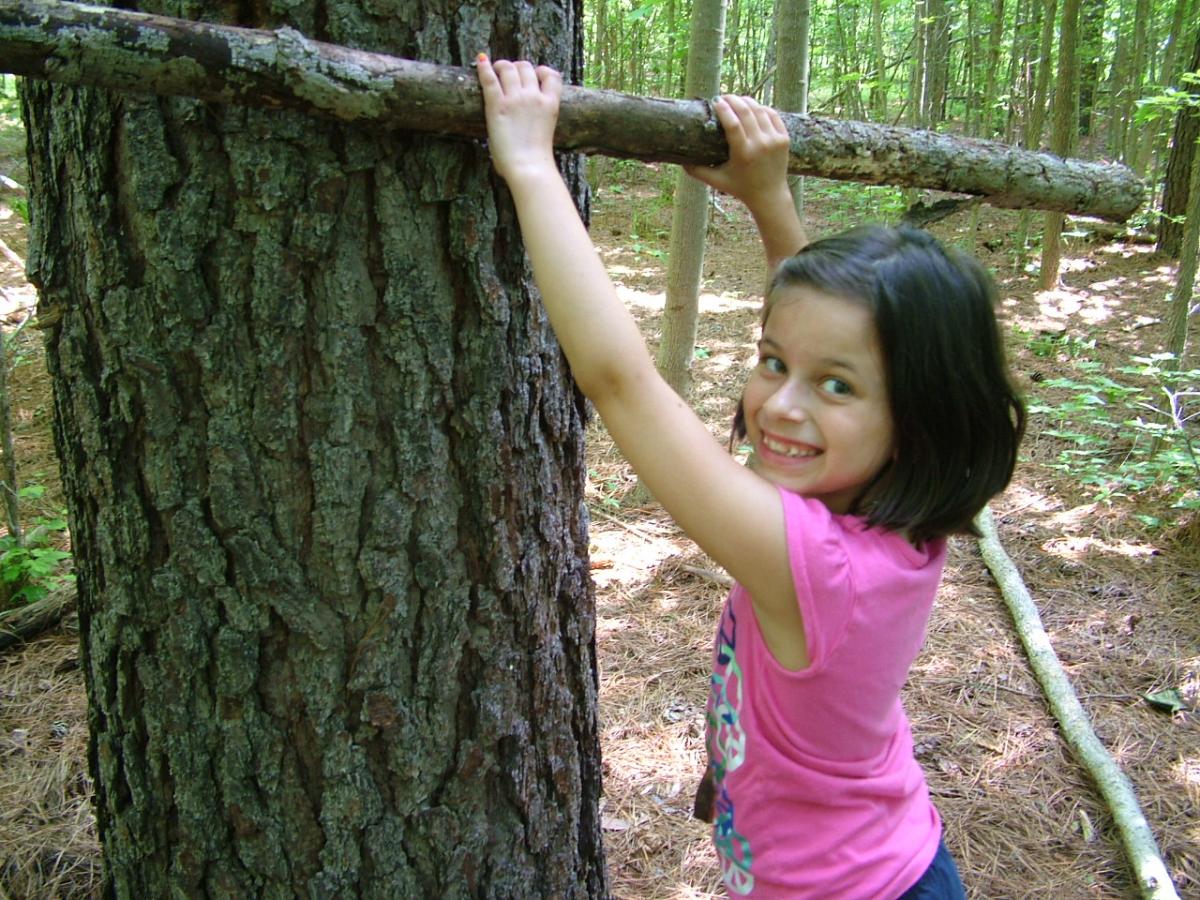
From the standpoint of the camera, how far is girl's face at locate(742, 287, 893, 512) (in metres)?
1.41

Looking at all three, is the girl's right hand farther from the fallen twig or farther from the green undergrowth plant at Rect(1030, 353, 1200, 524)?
the green undergrowth plant at Rect(1030, 353, 1200, 524)

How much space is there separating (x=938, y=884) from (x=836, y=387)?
3.35ft

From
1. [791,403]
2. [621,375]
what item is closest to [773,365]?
[791,403]

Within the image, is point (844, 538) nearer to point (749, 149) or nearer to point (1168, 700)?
point (749, 149)

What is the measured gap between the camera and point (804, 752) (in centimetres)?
151

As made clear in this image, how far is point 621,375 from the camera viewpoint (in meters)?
1.32

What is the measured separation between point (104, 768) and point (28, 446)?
5.58 meters

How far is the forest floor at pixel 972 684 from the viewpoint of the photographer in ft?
9.37

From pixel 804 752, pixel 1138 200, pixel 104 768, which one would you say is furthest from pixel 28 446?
pixel 1138 200

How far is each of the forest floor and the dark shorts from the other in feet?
4.24

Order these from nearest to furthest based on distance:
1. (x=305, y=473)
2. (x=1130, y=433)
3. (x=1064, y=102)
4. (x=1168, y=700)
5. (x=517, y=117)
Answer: (x=517, y=117)
(x=305, y=473)
(x=1168, y=700)
(x=1130, y=433)
(x=1064, y=102)

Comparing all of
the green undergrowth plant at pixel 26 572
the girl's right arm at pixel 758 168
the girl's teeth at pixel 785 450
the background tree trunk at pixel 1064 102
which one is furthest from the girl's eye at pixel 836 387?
the background tree trunk at pixel 1064 102

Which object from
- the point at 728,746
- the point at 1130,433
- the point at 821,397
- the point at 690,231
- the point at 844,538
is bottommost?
the point at 1130,433

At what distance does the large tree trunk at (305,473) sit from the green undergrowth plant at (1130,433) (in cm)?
444
